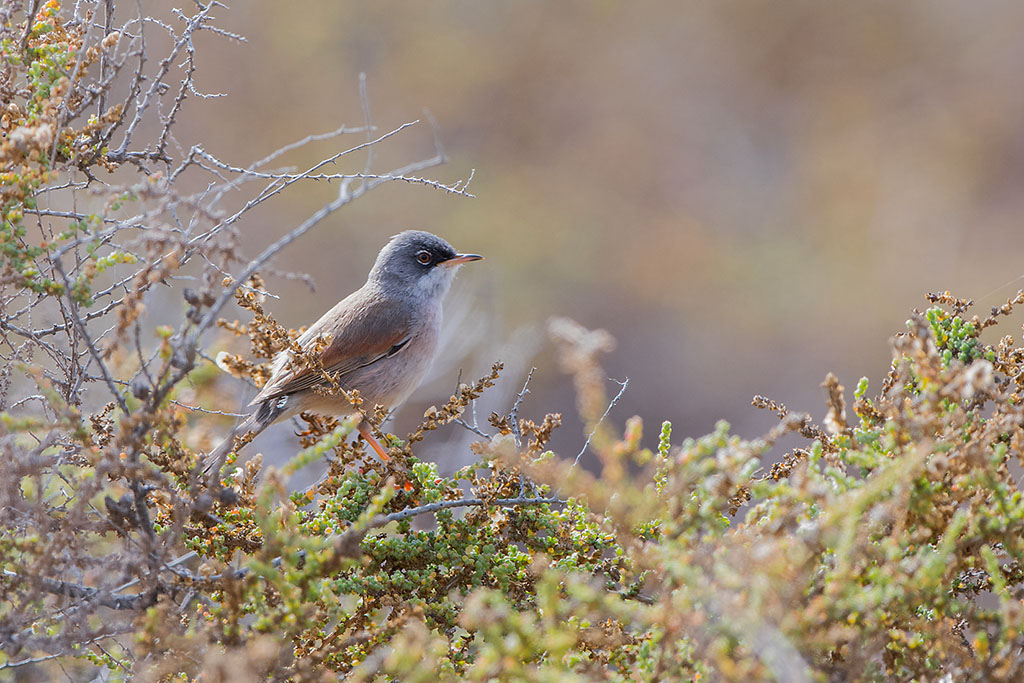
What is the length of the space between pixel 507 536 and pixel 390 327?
7.88 feet

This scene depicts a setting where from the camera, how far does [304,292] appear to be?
13.1 metres

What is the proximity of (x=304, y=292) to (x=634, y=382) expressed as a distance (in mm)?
5202

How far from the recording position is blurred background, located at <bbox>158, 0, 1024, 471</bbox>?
13.6 meters

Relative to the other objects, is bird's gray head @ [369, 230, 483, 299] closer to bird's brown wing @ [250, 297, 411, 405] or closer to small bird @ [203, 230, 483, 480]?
small bird @ [203, 230, 483, 480]

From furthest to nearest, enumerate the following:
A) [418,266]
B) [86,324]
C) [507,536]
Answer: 1. [418,266]
2. [507,536]
3. [86,324]

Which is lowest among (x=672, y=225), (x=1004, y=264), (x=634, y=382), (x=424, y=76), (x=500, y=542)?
(x=500, y=542)

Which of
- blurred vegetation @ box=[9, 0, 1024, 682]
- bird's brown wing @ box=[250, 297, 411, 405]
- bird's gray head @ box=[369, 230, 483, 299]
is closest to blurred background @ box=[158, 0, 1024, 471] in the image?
bird's gray head @ box=[369, 230, 483, 299]

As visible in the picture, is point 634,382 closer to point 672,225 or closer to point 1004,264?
point 672,225

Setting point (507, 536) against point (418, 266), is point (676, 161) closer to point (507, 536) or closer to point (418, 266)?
point (418, 266)

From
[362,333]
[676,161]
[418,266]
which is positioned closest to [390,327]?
[362,333]

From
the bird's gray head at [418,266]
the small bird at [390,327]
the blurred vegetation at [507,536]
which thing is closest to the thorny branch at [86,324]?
the blurred vegetation at [507,536]

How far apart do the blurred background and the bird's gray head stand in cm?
686

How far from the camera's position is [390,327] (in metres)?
4.86

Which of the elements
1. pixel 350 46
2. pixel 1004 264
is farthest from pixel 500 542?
pixel 350 46
